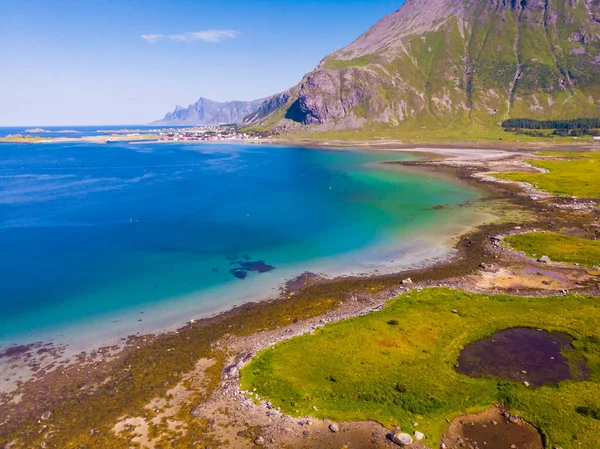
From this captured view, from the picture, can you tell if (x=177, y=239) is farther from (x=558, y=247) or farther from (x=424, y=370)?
(x=558, y=247)

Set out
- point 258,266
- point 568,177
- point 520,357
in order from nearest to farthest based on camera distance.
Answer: point 520,357
point 258,266
point 568,177

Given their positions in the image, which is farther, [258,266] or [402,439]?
[258,266]

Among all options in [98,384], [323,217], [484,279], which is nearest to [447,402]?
[484,279]

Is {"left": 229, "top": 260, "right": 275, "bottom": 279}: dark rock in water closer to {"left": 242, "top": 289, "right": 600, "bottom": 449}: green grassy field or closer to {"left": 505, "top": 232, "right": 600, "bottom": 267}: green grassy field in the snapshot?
{"left": 242, "top": 289, "right": 600, "bottom": 449}: green grassy field

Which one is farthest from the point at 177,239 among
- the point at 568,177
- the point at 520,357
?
the point at 568,177

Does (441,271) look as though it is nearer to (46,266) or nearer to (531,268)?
(531,268)
